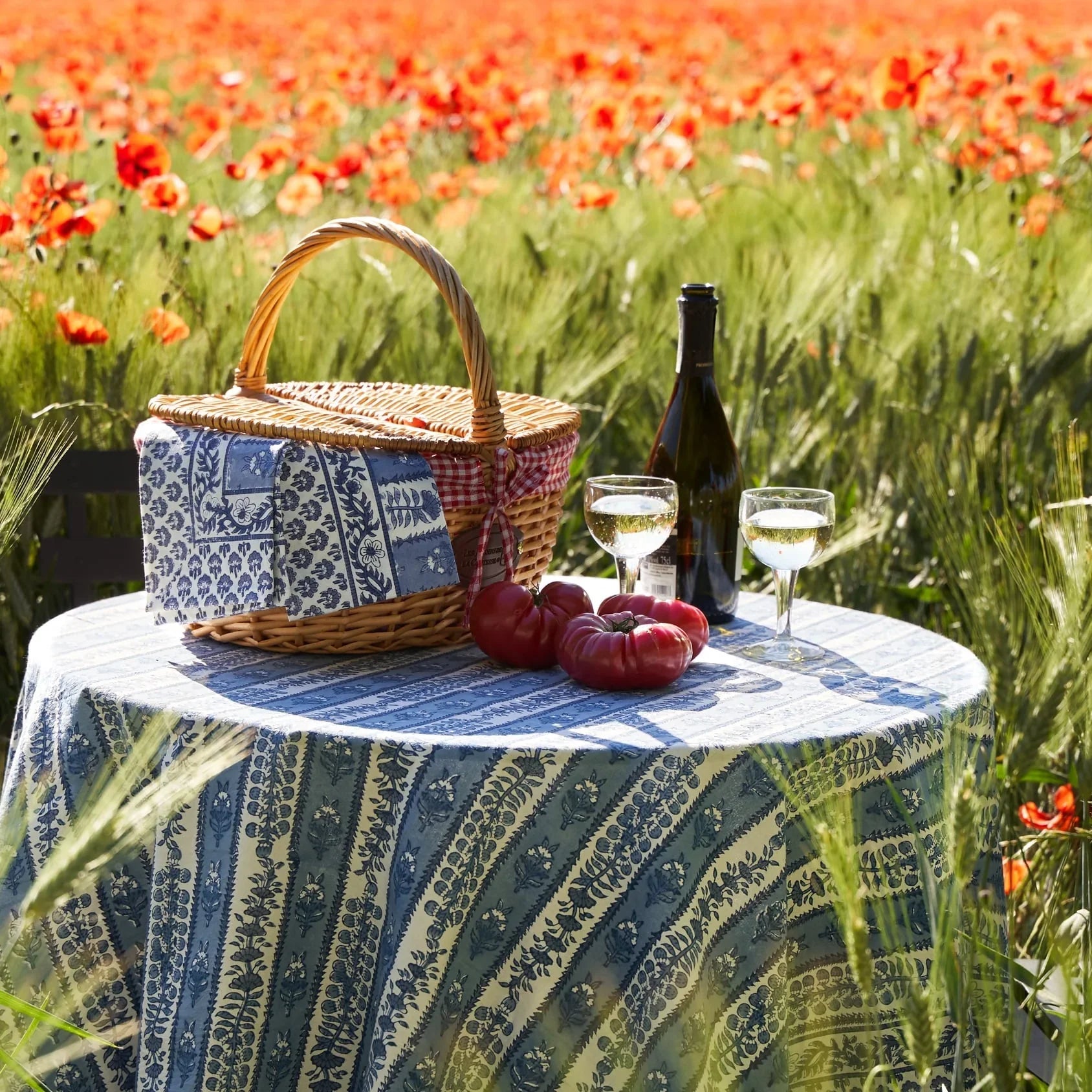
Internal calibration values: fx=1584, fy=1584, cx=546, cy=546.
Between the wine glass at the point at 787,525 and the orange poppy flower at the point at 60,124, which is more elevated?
the orange poppy flower at the point at 60,124

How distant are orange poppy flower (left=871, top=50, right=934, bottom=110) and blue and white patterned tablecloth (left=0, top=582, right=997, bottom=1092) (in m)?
2.46

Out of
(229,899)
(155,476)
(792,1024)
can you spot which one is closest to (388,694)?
(229,899)

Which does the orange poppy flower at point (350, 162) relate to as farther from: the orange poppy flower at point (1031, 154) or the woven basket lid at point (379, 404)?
the woven basket lid at point (379, 404)

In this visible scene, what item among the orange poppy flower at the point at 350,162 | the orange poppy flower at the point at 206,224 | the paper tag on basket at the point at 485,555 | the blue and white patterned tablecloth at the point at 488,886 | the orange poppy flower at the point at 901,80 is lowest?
the blue and white patterned tablecloth at the point at 488,886

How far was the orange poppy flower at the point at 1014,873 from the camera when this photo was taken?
224cm

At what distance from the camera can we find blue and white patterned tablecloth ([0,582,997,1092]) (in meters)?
1.55

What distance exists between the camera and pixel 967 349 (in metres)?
3.04

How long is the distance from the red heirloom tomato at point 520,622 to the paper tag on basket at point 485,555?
8 centimetres

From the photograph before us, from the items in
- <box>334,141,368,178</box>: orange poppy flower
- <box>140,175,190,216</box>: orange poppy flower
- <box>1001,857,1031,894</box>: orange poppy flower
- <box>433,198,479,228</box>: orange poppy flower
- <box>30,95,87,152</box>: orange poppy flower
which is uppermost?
<box>30,95,87,152</box>: orange poppy flower

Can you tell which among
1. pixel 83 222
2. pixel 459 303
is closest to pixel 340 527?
pixel 459 303

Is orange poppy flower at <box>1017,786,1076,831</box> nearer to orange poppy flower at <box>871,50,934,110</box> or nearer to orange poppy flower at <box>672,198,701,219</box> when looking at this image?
orange poppy flower at <box>871,50,934,110</box>

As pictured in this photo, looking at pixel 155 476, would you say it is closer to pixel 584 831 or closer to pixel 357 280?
pixel 584 831

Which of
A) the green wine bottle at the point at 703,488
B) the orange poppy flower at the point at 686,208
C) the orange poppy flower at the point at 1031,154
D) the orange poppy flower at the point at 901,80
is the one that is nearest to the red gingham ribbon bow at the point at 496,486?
the green wine bottle at the point at 703,488

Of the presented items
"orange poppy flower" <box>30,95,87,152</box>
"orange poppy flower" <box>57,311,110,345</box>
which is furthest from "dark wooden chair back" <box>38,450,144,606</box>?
"orange poppy flower" <box>30,95,87,152</box>
